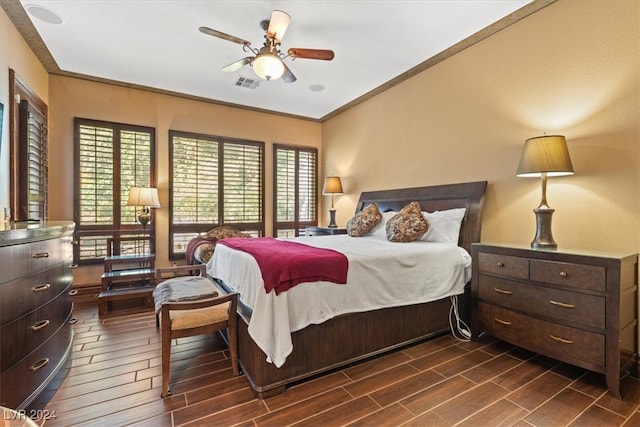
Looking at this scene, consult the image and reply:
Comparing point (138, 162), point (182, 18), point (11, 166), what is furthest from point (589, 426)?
point (138, 162)

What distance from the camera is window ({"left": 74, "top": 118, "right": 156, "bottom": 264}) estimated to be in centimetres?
434

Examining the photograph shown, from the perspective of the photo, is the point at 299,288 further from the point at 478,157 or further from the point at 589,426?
the point at 478,157

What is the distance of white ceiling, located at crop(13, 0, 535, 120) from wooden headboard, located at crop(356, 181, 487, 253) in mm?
1647

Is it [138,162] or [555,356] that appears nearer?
[555,356]

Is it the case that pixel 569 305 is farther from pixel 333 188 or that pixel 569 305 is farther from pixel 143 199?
pixel 143 199

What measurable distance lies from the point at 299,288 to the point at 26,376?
5.29ft

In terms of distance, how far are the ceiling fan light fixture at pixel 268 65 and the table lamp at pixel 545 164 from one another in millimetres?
2316

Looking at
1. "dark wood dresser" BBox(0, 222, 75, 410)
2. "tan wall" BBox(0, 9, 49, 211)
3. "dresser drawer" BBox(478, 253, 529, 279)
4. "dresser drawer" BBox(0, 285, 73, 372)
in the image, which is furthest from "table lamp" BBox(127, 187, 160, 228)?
"dresser drawer" BBox(478, 253, 529, 279)

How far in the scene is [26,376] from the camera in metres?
1.69

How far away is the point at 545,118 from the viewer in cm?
278

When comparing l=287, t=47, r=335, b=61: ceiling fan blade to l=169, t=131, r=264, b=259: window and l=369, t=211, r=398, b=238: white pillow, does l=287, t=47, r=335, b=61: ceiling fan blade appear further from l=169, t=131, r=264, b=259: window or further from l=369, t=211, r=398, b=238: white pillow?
l=169, t=131, r=264, b=259: window

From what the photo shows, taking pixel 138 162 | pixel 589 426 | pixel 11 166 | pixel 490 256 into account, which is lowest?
pixel 589 426

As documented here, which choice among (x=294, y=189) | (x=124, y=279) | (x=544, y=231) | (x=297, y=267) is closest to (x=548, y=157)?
(x=544, y=231)

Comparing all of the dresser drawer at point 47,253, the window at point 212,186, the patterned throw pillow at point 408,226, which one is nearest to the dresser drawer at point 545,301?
the patterned throw pillow at point 408,226
